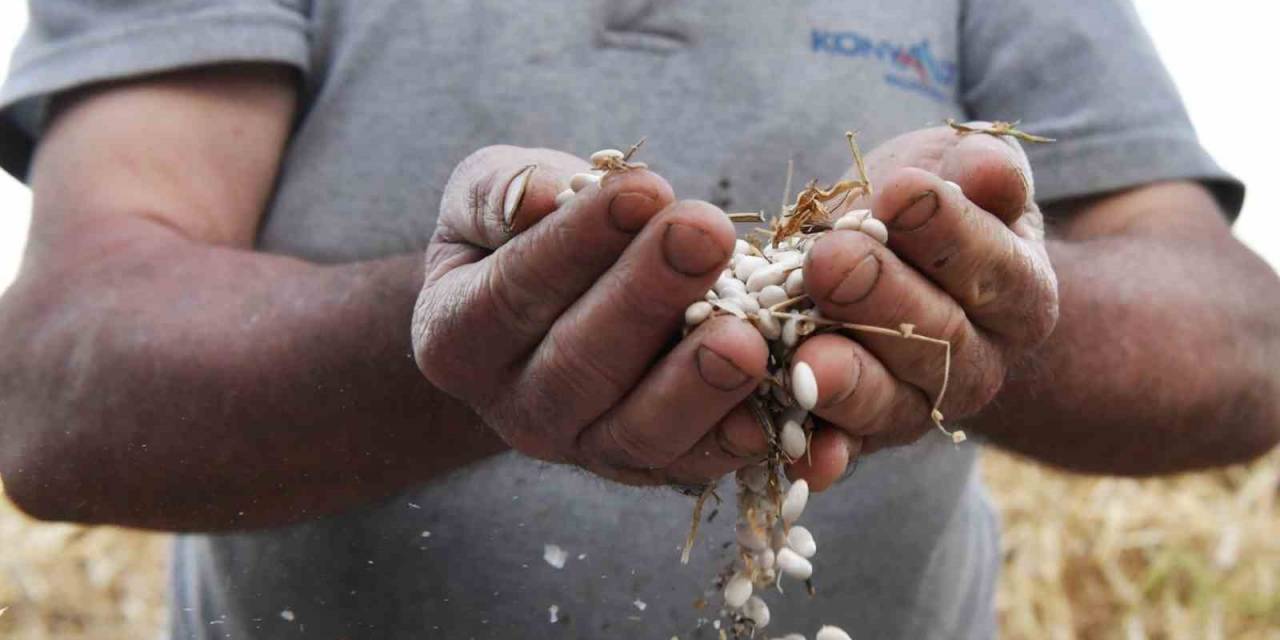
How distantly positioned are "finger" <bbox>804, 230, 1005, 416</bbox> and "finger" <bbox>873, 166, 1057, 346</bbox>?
11 mm

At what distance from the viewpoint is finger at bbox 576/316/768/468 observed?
70 cm

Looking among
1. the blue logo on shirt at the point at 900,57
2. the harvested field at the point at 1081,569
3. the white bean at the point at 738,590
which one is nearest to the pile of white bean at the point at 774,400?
the white bean at the point at 738,590

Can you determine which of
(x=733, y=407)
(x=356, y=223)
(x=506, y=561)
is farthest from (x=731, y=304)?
(x=356, y=223)

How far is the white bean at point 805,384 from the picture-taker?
0.70m

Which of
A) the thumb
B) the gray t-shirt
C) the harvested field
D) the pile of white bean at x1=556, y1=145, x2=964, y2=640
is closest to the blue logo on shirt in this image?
the gray t-shirt

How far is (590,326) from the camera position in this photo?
72 cm

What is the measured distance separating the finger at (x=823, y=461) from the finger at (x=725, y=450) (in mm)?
26

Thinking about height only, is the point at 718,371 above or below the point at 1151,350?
above

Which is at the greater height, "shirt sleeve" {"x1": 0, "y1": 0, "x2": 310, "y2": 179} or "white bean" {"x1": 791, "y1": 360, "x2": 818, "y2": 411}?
"white bean" {"x1": 791, "y1": 360, "x2": 818, "y2": 411}

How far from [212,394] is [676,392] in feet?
1.79

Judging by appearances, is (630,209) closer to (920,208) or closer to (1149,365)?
(920,208)

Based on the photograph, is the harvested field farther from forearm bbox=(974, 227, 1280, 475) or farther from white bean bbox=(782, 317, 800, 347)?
white bean bbox=(782, 317, 800, 347)

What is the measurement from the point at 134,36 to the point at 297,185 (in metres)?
0.21

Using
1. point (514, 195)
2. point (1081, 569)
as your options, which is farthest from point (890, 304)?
point (1081, 569)
